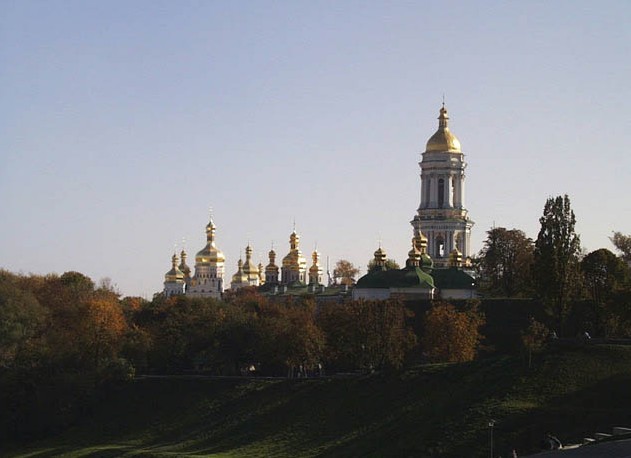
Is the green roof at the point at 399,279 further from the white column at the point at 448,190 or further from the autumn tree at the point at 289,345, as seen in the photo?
the white column at the point at 448,190

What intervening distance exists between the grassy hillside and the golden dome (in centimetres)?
5129

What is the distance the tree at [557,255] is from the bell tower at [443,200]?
2005 inches

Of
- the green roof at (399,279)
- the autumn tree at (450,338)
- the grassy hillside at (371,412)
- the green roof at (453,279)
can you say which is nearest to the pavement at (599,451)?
the grassy hillside at (371,412)

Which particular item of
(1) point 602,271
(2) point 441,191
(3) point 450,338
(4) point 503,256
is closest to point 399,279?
(4) point 503,256

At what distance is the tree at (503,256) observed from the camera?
92.6 meters

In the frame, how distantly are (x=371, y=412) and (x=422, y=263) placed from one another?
146ft

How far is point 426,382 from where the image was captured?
5684 centimetres

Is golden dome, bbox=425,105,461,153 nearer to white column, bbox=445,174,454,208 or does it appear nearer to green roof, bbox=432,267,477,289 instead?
white column, bbox=445,174,454,208

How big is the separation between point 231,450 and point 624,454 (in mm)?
23516

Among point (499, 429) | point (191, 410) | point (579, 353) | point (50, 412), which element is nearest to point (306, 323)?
point (191, 410)

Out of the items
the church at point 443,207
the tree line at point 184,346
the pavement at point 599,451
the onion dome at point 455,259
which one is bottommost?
the pavement at point 599,451

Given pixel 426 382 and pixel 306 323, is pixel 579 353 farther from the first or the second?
pixel 306 323

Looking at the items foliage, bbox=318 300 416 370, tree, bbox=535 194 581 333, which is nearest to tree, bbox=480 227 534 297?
foliage, bbox=318 300 416 370

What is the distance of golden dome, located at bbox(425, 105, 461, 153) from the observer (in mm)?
114062
